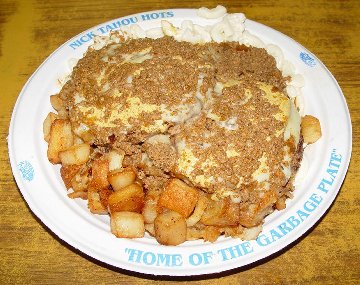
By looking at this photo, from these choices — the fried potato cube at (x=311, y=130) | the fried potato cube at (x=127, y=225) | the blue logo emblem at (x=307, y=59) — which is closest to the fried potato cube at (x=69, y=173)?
the fried potato cube at (x=127, y=225)

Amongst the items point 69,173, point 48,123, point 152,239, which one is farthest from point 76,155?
point 152,239

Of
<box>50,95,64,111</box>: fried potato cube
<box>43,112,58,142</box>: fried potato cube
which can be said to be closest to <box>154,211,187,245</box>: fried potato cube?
<box>43,112,58,142</box>: fried potato cube

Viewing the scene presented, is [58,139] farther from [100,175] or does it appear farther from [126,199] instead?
[126,199]

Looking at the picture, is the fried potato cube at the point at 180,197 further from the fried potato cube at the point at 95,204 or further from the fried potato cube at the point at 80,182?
the fried potato cube at the point at 80,182

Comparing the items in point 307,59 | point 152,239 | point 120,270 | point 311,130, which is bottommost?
point 120,270

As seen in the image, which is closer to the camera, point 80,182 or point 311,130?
point 80,182

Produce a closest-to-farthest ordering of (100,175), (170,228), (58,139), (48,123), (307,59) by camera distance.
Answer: (170,228)
(100,175)
(58,139)
(48,123)
(307,59)

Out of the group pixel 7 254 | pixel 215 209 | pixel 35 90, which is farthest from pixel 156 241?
pixel 35 90
